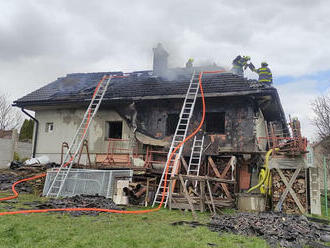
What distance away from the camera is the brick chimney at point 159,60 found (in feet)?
48.2

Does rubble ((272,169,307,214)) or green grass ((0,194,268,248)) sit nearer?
green grass ((0,194,268,248))

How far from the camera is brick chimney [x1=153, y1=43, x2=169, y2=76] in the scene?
48.2 ft

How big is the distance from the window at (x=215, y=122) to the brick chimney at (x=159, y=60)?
3.68 m

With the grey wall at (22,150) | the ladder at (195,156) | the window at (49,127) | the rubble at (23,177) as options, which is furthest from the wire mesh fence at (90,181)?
the grey wall at (22,150)

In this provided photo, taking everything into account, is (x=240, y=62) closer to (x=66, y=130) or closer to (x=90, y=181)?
(x=90, y=181)

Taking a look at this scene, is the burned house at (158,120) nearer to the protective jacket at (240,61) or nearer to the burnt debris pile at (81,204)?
the protective jacket at (240,61)

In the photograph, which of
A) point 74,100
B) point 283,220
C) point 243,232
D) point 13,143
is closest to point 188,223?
point 243,232

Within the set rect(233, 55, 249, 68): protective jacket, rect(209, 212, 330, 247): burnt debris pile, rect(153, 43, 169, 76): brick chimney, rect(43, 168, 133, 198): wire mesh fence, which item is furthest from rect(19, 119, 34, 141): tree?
rect(209, 212, 330, 247): burnt debris pile

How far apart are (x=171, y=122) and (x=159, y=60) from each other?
364 cm

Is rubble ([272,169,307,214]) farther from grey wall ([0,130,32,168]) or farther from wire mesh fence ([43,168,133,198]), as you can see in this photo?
grey wall ([0,130,32,168])

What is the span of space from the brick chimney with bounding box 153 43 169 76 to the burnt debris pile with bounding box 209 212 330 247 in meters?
9.24

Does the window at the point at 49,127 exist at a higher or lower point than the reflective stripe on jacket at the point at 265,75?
lower

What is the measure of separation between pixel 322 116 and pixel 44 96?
20.0 metres

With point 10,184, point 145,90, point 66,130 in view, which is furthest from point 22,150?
point 145,90
